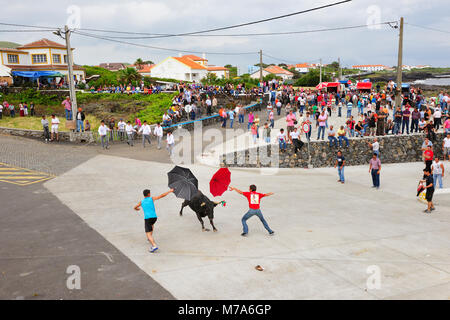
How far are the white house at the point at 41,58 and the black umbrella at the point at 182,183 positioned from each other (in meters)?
55.7

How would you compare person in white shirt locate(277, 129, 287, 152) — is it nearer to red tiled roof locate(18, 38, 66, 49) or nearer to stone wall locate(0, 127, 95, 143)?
stone wall locate(0, 127, 95, 143)

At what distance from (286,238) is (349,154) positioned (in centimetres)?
1290

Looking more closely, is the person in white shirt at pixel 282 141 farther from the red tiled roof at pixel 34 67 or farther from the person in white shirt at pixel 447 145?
the red tiled roof at pixel 34 67

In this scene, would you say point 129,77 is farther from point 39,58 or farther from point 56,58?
point 39,58

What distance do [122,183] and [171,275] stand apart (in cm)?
826

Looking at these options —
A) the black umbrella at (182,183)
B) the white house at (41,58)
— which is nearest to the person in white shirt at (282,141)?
the black umbrella at (182,183)

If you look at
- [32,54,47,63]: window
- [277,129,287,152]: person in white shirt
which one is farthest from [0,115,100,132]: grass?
[32,54,47,63]: window

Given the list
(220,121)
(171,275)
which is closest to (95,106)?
(220,121)

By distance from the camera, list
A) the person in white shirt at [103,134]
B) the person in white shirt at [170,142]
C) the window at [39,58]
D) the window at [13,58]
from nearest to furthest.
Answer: the person in white shirt at [170,142] → the person in white shirt at [103,134] → the window at [13,58] → the window at [39,58]

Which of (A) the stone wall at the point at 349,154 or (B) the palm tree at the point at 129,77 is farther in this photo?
(B) the palm tree at the point at 129,77

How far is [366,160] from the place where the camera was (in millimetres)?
22047

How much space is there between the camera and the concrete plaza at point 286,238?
7652 mm

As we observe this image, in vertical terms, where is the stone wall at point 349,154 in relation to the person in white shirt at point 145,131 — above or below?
below

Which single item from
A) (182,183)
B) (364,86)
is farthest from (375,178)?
(364,86)
